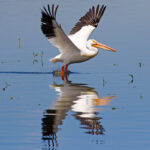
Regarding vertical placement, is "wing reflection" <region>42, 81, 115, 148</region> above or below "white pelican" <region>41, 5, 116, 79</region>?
below

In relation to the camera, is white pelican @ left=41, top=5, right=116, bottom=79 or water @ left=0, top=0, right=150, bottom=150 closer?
water @ left=0, top=0, right=150, bottom=150

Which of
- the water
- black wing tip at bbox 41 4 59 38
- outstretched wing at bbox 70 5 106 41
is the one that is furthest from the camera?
outstretched wing at bbox 70 5 106 41

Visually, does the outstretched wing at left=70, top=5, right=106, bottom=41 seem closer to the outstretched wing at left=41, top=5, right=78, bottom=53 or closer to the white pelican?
the white pelican

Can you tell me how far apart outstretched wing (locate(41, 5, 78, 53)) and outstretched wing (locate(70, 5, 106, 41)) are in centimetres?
152

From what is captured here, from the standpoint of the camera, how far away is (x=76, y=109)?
8508 mm

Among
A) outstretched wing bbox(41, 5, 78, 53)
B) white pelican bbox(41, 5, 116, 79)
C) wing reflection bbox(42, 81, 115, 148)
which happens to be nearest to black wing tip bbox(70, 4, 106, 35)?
white pelican bbox(41, 5, 116, 79)

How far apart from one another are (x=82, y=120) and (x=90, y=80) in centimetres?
439

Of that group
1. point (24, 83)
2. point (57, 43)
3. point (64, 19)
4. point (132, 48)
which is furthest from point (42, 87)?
point (64, 19)

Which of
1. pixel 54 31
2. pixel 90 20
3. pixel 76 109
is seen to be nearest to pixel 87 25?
pixel 90 20

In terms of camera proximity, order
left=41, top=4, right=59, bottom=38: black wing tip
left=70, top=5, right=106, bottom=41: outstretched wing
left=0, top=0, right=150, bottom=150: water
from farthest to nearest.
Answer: left=70, top=5, right=106, bottom=41: outstretched wing → left=41, top=4, right=59, bottom=38: black wing tip → left=0, top=0, right=150, bottom=150: water

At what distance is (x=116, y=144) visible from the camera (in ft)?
21.6

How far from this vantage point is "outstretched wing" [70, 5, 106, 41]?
15.5m

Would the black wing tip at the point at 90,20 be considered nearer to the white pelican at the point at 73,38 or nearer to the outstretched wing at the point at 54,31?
the white pelican at the point at 73,38

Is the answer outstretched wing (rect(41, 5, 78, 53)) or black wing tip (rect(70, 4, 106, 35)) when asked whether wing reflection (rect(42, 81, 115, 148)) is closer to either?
outstretched wing (rect(41, 5, 78, 53))
